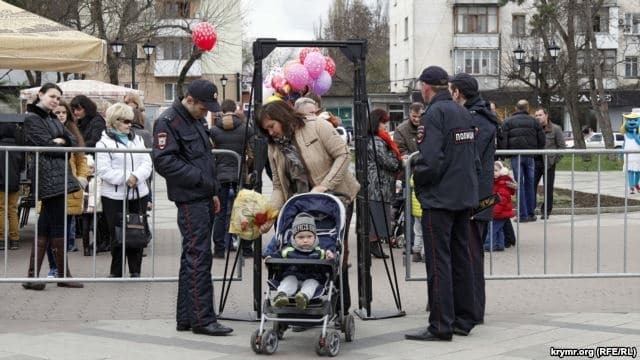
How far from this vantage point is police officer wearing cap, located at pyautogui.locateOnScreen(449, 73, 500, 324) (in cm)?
842

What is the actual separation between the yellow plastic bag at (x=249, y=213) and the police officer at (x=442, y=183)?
1184mm

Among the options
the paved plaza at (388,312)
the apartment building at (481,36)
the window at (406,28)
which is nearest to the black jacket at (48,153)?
the paved plaza at (388,312)

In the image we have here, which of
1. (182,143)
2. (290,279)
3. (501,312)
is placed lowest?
(501,312)

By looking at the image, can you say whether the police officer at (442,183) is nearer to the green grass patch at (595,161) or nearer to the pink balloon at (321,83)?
the green grass patch at (595,161)

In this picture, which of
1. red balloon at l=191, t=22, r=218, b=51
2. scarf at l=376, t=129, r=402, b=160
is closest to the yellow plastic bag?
scarf at l=376, t=129, r=402, b=160

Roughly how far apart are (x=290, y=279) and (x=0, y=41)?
628cm

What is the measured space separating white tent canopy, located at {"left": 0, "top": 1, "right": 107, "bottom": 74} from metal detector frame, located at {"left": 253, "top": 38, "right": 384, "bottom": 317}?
481 cm

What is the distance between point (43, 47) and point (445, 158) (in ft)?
20.9

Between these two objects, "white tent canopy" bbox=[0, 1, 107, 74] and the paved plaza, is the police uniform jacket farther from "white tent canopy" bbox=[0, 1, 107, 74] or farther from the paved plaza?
"white tent canopy" bbox=[0, 1, 107, 74]

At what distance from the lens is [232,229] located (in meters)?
8.12

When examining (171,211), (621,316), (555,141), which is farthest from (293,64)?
(555,141)

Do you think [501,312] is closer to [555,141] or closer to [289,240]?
[289,240]

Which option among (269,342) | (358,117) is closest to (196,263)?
(269,342)

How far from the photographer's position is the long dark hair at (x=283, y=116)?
7980mm
